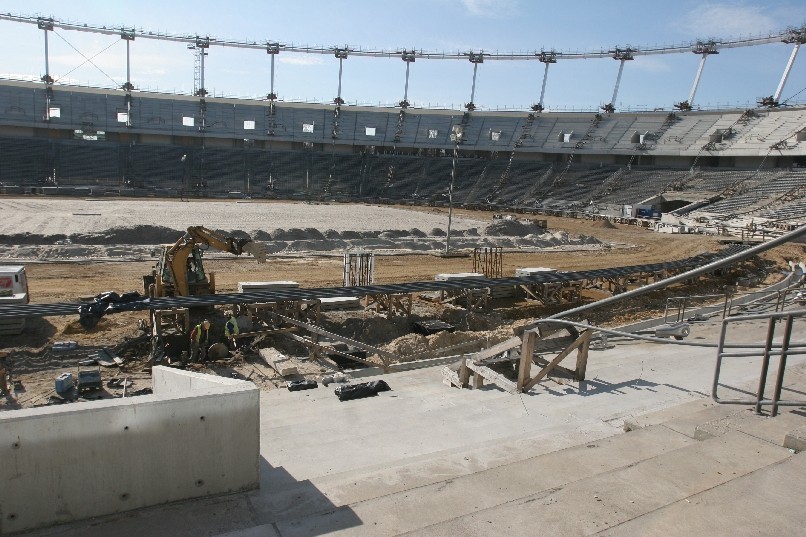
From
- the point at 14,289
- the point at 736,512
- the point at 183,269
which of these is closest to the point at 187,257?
the point at 183,269

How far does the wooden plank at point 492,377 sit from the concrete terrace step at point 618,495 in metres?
3.58

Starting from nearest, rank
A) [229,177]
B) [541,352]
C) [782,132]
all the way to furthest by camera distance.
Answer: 1. [541,352]
2. [782,132]
3. [229,177]

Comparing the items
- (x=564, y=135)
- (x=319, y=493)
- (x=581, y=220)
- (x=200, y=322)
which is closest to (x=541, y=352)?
(x=319, y=493)

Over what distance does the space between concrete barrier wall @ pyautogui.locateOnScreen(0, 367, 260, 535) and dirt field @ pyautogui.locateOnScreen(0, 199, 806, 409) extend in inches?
233

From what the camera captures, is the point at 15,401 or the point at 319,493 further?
the point at 15,401

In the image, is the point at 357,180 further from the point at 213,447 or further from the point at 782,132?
the point at 213,447

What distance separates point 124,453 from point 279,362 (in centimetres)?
702

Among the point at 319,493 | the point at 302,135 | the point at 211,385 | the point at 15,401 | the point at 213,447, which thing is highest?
the point at 302,135

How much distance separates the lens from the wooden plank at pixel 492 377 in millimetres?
8117

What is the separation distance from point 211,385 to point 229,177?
59.6 meters

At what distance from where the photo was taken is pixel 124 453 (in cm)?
402

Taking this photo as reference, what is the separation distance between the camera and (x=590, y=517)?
3637 millimetres

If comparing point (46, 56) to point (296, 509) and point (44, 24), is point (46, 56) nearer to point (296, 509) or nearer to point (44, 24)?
point (44, 24)

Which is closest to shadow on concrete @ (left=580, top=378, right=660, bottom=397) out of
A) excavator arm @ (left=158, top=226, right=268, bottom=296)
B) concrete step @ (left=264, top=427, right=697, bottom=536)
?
concrete step @ (left=264, top=427, right=697, bottom=536)
